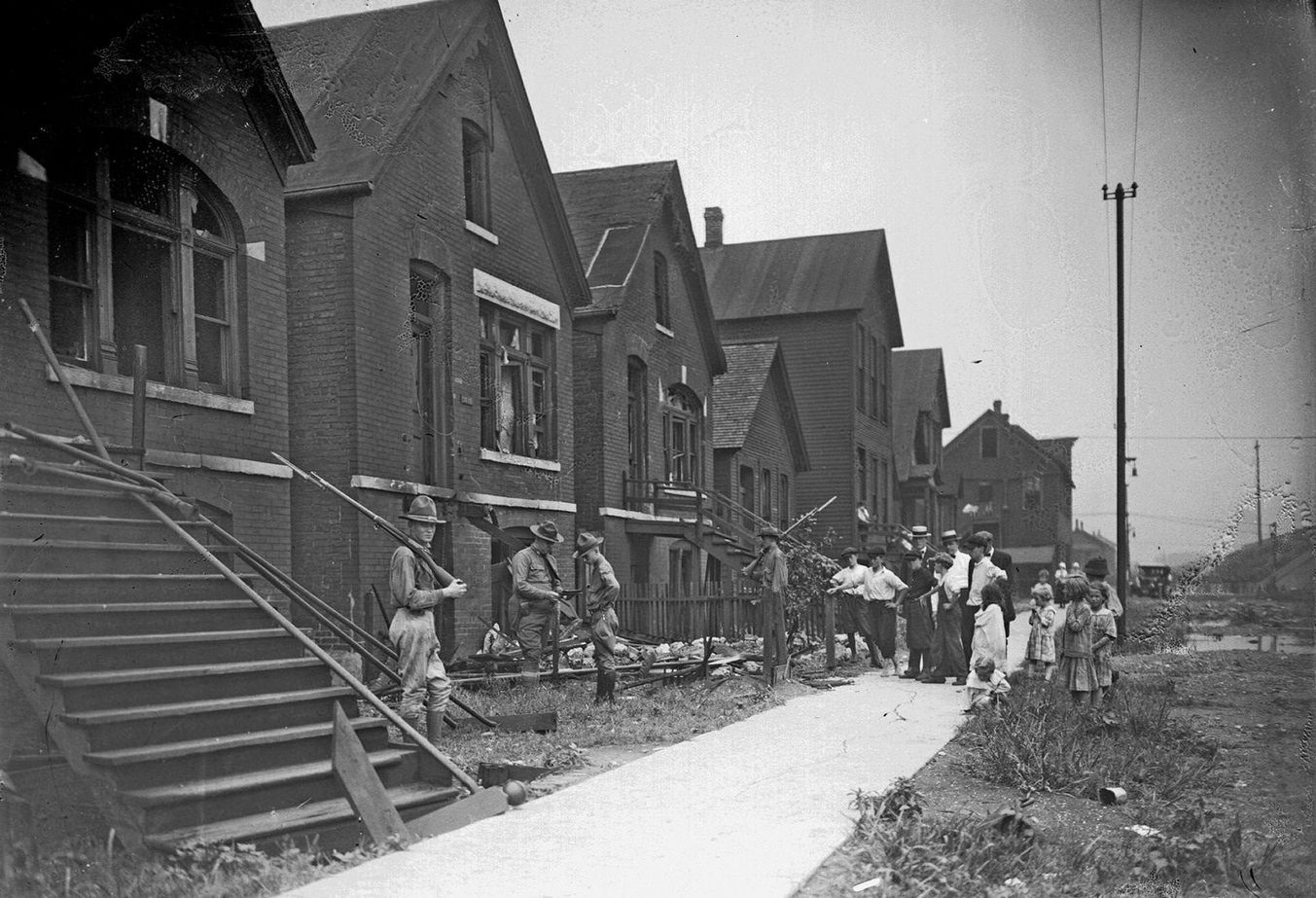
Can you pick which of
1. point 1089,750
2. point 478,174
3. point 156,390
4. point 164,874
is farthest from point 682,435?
point 164,874

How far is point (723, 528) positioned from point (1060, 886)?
54.7ft

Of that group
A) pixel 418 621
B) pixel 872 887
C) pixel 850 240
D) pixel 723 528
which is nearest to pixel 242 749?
pixel 418 621

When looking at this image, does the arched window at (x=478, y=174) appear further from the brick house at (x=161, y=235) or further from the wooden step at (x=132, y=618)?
the wooden step at (x=132, y=618)

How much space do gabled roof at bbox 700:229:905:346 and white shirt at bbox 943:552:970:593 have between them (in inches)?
643

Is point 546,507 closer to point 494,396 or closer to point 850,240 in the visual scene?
point 494,396

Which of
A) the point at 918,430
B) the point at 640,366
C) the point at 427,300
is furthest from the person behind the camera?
the point at 918,430

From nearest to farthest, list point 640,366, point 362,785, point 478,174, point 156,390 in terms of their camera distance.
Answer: point 362,785 → point 156,390 → point 478,174 → point 640,366

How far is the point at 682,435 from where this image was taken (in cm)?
2300

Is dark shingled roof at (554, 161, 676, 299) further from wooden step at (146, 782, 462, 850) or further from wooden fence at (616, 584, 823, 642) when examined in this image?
wooden step at (146, 782, 462, 850)

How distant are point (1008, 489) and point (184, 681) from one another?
146ft

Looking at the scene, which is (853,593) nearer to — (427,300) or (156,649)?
(427,300)

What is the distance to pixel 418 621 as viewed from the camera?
8727mm

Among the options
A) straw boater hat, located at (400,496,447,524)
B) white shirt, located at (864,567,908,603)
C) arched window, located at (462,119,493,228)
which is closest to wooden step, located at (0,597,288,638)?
straw boater hat, located at (400,496,447,524)

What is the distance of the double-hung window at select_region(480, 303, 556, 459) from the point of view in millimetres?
15039
